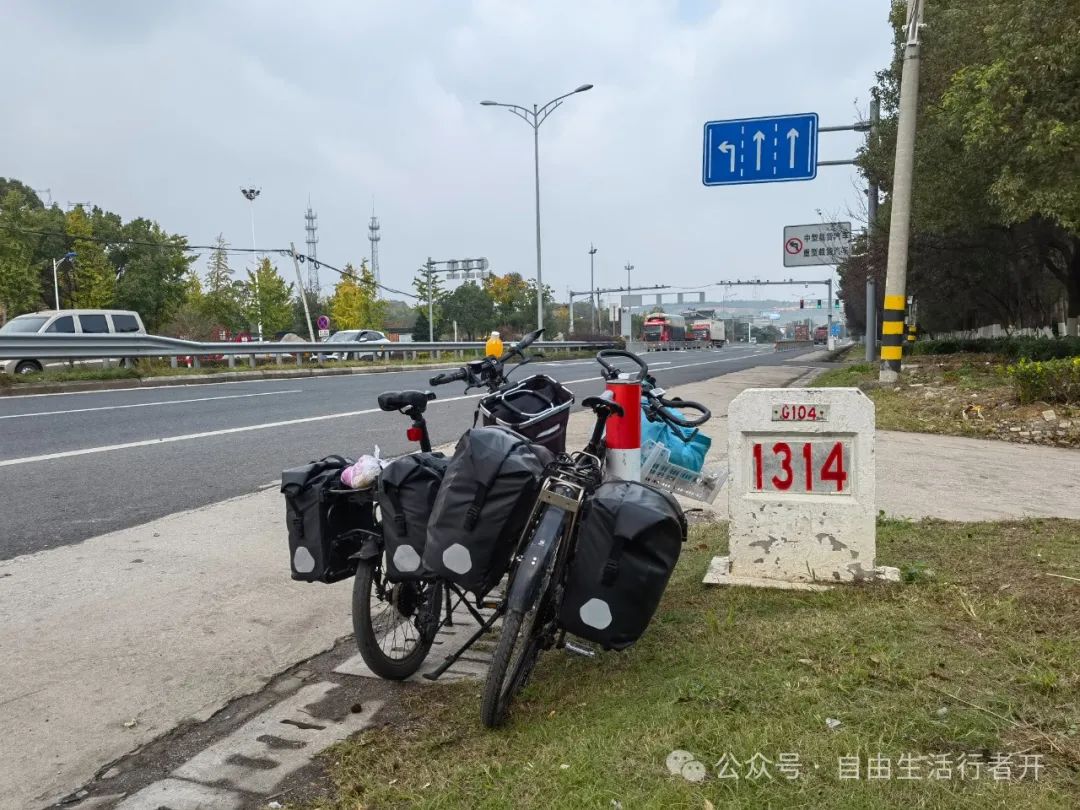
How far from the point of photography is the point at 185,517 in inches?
229

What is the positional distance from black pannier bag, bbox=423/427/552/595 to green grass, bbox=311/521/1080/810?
0.55 metres

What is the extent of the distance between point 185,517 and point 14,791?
3.26m

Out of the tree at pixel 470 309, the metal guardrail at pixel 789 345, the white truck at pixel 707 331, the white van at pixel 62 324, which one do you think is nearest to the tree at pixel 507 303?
the tree at pixel 470 309

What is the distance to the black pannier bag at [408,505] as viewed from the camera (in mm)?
3162

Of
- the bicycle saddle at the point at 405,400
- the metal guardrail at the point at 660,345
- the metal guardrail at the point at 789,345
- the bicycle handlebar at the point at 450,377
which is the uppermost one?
the bicycle handlebar at the point at 450,377

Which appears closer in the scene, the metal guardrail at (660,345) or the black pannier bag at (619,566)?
the black pannier bag at (619,566)

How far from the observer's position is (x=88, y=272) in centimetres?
5009

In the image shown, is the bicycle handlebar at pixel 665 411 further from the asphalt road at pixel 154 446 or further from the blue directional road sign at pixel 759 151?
the blue directional road sign at pixel 759 151

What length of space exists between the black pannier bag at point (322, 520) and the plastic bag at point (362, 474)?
1.3 inches

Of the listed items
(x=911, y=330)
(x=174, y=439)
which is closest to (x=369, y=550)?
(x=174, y=439)

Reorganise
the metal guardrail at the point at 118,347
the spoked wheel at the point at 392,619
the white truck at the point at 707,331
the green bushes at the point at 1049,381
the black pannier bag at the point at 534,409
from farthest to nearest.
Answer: the white truck at the point at 707,331
the metal guardrail at the point at 118,347
the green bushes at the point at 1049,381
the black pannier bag at the point at 534,409
the spoked wheel at the point at 392,619

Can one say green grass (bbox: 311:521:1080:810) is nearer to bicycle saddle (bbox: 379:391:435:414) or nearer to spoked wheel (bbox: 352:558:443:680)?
spoked wheel (bbox: 352:558:443:680)

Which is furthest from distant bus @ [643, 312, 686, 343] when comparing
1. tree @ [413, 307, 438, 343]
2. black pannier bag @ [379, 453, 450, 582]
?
black pannier bag @ [379, 453, 450, 582]

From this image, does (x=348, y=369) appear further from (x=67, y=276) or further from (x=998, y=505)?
(x=67, y=276)
